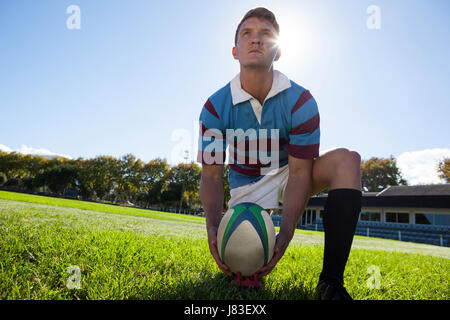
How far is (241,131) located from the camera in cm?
290

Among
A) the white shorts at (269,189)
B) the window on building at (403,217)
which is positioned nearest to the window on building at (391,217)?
the window on building at (403,217)

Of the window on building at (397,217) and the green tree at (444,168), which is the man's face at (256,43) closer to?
the window on building at (397,217)

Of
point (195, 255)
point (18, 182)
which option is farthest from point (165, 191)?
point (195, 255)

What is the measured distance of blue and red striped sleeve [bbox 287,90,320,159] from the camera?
2.57 m

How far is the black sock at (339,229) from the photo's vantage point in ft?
6.89

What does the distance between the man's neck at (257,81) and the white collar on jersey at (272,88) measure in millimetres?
50

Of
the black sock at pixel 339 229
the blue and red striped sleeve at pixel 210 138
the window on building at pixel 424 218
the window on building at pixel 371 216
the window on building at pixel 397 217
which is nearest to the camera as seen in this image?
the black sock at pixel 339 229

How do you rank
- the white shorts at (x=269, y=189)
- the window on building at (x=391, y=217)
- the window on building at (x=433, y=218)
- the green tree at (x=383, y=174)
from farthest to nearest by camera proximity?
the green tree at (x=383, y=174), the window on building at (x=391, y=217), the window on building at (x=433, y=218), the white shorts at (x=269, y=189)

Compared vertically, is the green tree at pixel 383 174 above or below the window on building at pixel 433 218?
above

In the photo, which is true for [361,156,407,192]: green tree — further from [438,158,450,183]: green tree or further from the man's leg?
the man's leg

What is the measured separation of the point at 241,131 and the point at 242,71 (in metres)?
0.60

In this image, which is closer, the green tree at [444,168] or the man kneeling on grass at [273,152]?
the man kneeling on grass at [273,152]

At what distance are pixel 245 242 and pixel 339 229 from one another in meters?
0.75

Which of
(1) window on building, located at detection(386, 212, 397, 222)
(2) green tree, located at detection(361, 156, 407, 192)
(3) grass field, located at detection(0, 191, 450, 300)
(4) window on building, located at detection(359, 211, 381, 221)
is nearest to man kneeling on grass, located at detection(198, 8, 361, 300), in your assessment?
(3) grass field, located at detection(0, 191, 450, 300)
